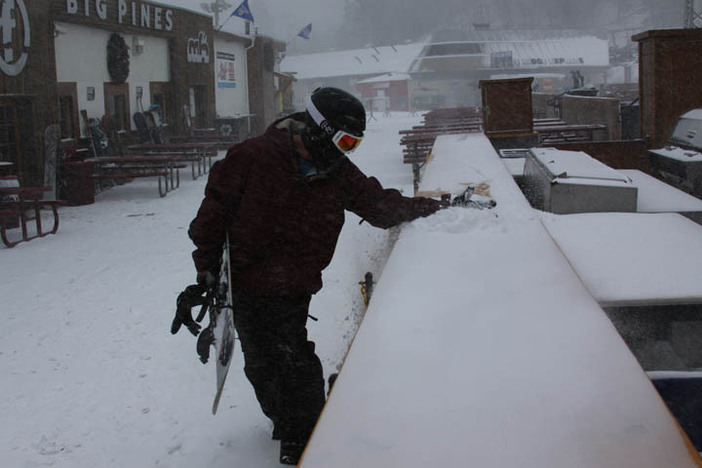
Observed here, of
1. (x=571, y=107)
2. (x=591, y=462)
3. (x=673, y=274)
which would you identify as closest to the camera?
(x=591, y=462)

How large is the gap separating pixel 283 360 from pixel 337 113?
3.97ft

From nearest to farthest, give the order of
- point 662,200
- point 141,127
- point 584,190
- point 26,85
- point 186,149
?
point 584,190
point 662,200
point 26,85
point 186,149
point 141,127

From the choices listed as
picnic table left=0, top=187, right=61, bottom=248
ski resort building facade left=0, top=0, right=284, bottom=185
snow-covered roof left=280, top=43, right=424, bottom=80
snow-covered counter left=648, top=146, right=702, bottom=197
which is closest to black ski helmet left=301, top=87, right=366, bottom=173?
snow-covered counter left=648, top=146, right=702, bottom=197

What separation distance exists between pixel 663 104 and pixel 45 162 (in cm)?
974

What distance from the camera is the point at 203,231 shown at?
3262 millimetres

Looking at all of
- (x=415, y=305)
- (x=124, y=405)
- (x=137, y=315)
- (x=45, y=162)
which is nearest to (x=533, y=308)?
(x=415, y=305)

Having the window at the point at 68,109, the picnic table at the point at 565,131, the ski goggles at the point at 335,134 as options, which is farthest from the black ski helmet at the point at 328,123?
the window at the point at 68,109

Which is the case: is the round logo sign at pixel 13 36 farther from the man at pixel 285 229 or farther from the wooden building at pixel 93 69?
the man at pixel 285 229

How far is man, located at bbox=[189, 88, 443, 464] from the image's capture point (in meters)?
3.27

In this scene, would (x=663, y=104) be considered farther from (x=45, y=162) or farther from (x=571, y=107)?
(x=45, y=162)

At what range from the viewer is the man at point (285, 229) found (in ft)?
10.7

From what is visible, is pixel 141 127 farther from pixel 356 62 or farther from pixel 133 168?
pixel 356 62

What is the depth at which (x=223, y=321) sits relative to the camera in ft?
11.4

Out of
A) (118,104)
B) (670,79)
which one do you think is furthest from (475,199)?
(118,104)
